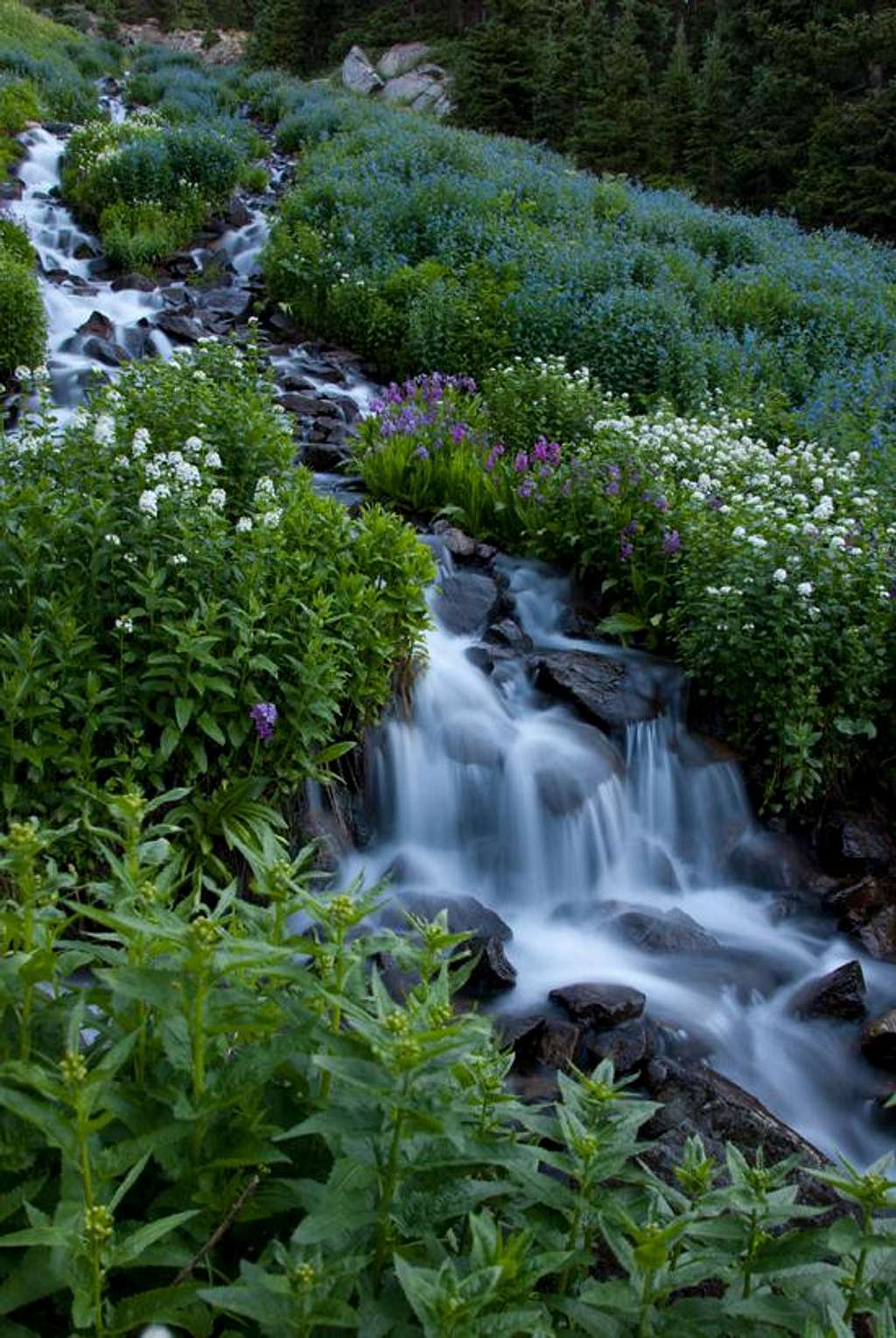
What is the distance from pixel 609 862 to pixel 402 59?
35.9 metres

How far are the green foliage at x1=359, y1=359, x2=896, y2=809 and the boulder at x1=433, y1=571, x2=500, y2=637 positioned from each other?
693mm

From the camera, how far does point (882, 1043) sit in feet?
16.2

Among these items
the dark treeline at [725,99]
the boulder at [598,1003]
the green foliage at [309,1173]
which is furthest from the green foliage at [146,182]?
the green foliage at [309,1173]

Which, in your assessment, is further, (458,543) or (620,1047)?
(458,543)

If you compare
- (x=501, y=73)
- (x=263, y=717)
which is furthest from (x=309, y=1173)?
(x=501, y=73)

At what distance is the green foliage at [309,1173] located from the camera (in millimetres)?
1573

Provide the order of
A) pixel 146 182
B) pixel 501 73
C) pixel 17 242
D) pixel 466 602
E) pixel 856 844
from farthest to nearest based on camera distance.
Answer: pixel 501 73 < pixel 146 182 < pixel 17 242 < pixel 466 602 < pixel 856 844

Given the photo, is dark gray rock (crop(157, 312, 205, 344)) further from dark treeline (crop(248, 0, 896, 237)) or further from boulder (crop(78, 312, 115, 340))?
dark treeline (crop(248, 0, 896, 237))

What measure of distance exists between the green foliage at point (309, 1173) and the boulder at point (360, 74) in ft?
120

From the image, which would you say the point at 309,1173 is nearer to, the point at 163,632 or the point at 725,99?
Answer: the point at 163,632

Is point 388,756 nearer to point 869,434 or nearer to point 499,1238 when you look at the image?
point 499,1238

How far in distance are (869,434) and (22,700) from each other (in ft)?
22.4

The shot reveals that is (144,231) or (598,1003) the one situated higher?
(144,231)

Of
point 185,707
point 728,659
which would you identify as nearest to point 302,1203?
point 185,707
